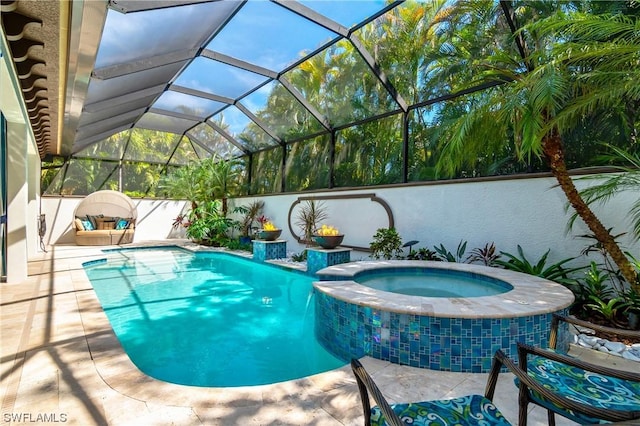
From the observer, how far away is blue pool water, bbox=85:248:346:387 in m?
3.20

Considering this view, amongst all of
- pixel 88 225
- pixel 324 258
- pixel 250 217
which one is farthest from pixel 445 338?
pixel 88 225

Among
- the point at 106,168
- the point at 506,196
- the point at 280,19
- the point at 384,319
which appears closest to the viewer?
the point at 384,319

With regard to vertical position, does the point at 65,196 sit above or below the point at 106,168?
below

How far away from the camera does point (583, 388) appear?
1.65 metres

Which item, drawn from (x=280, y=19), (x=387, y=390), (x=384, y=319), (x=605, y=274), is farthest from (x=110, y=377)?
(x=280, y=19)

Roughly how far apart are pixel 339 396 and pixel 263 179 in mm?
11217

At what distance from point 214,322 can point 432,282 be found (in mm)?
3277

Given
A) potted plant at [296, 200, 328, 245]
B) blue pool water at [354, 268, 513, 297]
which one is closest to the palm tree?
blue pool water at [354, 268, 513, 297]

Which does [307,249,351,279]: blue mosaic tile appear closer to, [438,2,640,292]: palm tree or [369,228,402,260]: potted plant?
[369,228,402,260]: potted plant

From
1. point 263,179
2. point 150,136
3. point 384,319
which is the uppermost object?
point 150,136

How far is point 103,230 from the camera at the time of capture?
12078 mm

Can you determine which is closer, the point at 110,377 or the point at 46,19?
the point at 110,377

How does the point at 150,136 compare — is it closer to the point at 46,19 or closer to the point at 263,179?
the point at 263,179

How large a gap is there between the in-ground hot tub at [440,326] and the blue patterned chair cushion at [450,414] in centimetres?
136
